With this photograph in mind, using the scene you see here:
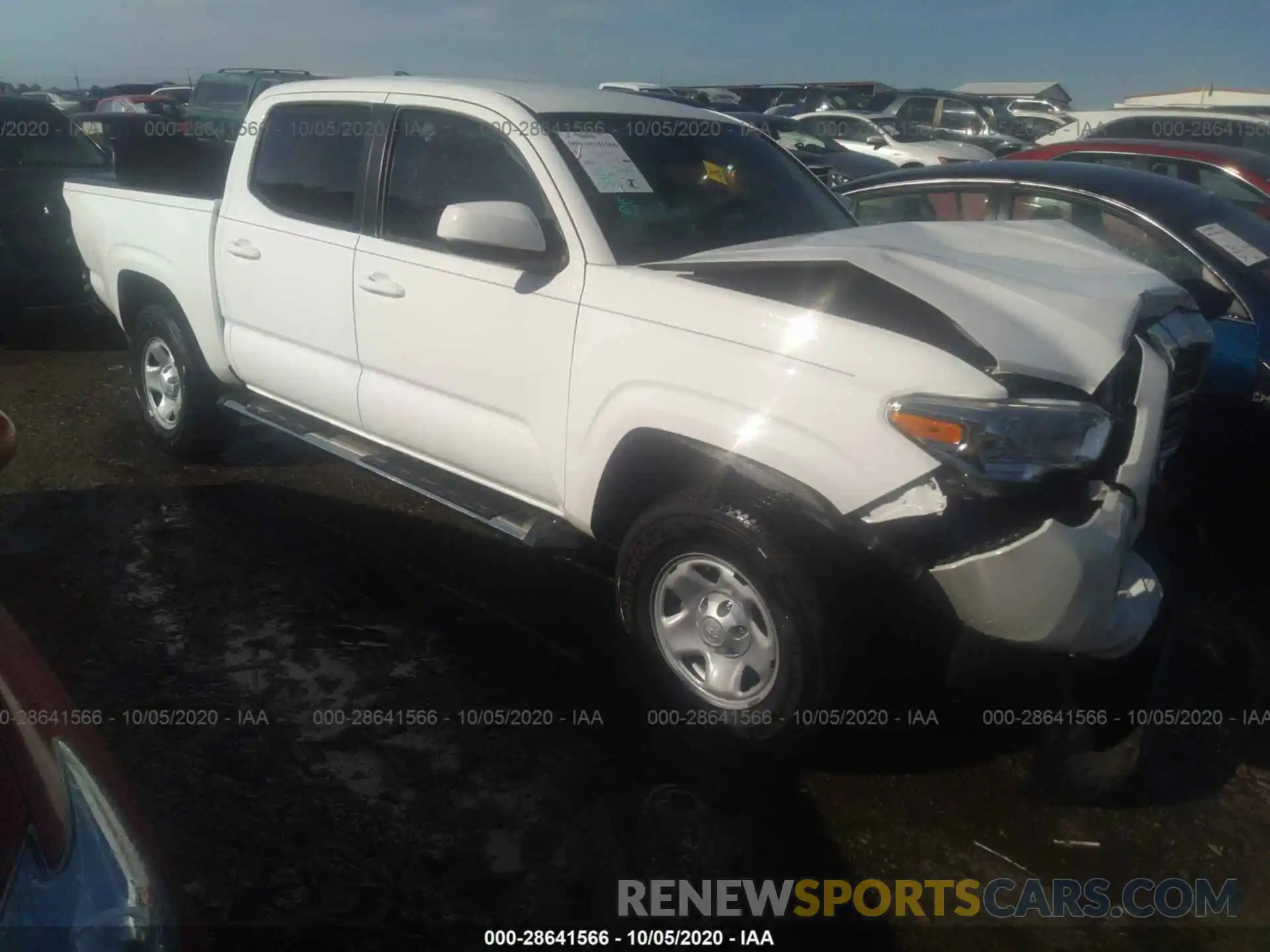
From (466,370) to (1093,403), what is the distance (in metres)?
2.01

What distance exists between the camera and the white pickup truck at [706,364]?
8.38ft

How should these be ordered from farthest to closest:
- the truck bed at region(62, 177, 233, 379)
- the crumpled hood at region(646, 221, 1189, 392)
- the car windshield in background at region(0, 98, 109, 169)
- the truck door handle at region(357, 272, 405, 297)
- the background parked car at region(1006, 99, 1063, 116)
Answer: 1. the background parked car at region(1006, 99, 1063, 116)
2. the car windshield in background at region(0, 98, 109, 169)
3. the truck bed at region(62, 177, 233, 379)
4. the truck door handle at region(357, 272, 405, 297)
5. the crumpled hood at region(646, 221, 1189, 392)

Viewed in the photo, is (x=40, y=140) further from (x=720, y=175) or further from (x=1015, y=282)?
(x=1015, y=282)

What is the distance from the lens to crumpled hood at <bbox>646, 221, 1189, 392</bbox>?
262 cm

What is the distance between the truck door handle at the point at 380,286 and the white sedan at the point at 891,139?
11847 millimetres

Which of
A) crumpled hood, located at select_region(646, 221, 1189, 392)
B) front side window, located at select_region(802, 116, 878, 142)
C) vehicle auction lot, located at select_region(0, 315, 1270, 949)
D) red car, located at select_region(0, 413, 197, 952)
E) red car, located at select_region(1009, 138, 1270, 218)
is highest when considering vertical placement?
front side window, located at select_region(802, 116, 878, 142)

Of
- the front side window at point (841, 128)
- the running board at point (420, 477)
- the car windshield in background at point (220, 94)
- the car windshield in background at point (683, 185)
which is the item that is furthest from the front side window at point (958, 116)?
the running board at point (420, 477)

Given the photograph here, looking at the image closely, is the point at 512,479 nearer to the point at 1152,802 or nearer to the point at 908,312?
the point at 908,312

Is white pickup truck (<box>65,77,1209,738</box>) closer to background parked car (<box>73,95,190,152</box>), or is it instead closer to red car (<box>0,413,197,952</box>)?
red car (<box>0,413,197,952</box>)

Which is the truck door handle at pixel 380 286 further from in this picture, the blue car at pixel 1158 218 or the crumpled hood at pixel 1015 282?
the blue car at pixel 1158 218

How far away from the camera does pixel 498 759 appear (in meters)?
3.13

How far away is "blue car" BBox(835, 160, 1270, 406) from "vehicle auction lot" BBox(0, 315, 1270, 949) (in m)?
0.51

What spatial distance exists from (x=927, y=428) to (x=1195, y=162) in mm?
5877

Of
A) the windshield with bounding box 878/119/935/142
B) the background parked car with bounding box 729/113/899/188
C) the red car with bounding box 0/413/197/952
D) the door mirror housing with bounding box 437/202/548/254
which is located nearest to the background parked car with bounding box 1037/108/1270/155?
the background parked car with bounding box 729/113/899/188
